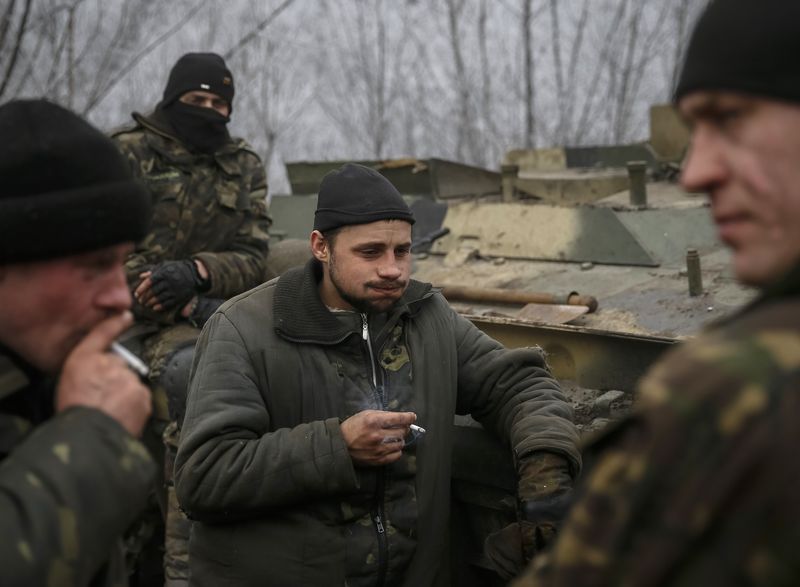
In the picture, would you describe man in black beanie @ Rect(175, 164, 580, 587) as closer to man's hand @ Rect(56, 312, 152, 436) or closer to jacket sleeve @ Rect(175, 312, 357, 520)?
jacket sleeve @ Rect(175, 312, 357, 520)

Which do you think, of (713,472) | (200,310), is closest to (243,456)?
(713,472)

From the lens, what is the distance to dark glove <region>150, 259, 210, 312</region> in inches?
194

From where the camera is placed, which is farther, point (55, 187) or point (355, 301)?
point (355, 301)

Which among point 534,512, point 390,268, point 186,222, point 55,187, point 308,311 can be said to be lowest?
point 534,512

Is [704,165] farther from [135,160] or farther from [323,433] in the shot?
[135,160]

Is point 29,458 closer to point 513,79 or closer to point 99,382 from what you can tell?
point 99,382

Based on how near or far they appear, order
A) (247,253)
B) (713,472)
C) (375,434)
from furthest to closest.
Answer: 1. (247,253)
2. (375,434)
3. (713,472)

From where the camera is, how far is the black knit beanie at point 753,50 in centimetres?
127

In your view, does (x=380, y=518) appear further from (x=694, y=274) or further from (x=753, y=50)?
(x=694, y=274)

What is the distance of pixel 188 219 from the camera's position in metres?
5.25

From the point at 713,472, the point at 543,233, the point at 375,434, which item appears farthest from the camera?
the point at 543,233

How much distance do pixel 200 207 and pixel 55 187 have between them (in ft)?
11.7

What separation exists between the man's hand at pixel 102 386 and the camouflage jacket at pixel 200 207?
3.35 m

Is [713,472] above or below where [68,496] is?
above
